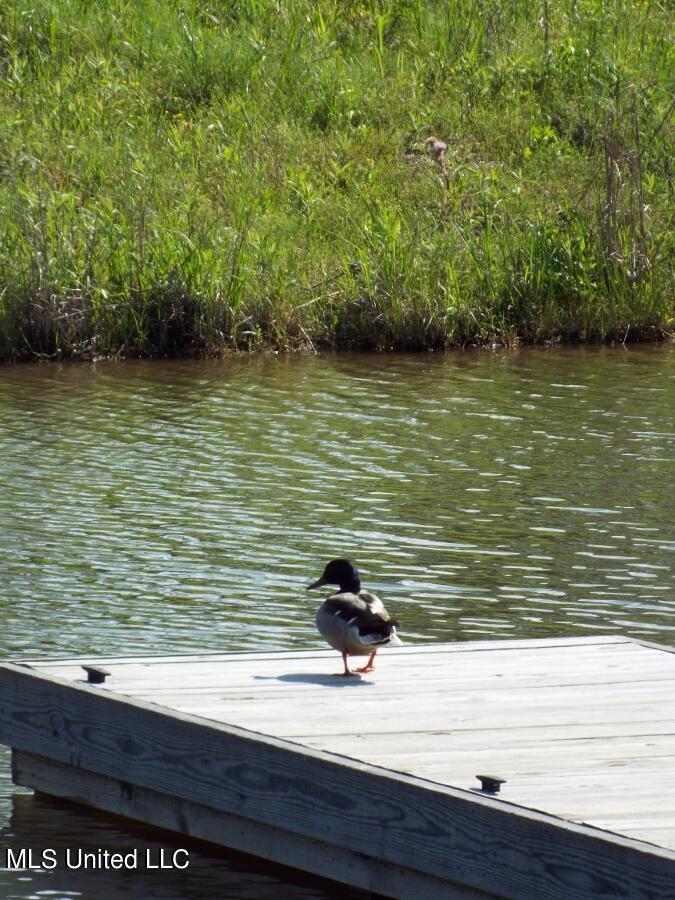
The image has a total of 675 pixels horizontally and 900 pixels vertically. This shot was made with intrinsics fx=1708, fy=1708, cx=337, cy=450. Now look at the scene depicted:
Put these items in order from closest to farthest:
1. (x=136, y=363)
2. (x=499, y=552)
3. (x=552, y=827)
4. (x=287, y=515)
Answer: (x=552, y=827) < (x=499, y=552) < (x=287, y=515) < (x=136, y=363)

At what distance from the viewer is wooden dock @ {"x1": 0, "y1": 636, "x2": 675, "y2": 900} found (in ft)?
14.1

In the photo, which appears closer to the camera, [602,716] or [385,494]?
[602,716]

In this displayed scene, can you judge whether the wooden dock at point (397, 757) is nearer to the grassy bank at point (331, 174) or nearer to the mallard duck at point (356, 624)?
the mallard duck at point (356, 624)

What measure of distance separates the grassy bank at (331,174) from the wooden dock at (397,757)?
1116 cm

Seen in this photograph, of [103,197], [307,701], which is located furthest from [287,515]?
[103,197]

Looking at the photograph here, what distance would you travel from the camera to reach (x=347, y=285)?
58.5 ft

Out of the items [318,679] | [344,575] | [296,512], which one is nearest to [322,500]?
[296,512]

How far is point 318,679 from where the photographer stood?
590cm

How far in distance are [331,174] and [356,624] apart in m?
16.4

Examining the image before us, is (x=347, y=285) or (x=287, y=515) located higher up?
(x=347, y=285)

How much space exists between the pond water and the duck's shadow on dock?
0.71m

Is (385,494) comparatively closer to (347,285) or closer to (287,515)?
(287,515)

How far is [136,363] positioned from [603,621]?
9.91 m

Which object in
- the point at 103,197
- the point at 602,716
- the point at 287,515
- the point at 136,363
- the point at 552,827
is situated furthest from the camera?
the point at 103,197
